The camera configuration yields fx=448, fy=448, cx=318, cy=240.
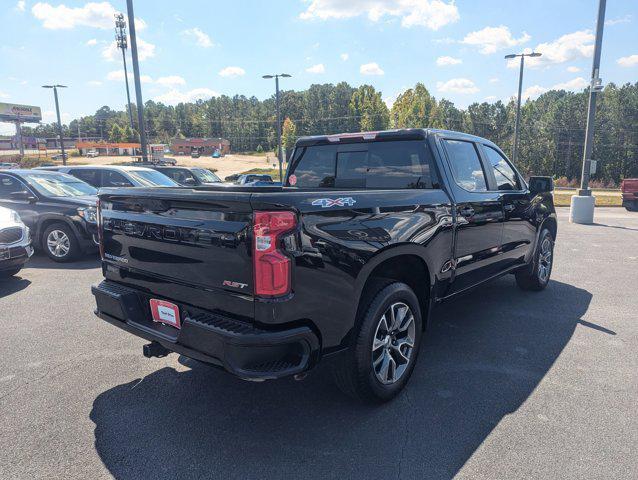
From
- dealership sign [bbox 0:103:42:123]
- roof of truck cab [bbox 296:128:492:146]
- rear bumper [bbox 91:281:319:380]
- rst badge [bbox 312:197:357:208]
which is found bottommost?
rear bumper [bbox 91:281:319:380]

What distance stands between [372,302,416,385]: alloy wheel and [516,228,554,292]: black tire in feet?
9.59

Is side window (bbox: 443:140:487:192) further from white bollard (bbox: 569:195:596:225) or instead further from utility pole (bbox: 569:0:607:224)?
white bollard (bbox: 569:195:596:225)

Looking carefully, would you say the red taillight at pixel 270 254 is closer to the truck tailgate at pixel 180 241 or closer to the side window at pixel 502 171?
the truck tailgate at pixel 180 241

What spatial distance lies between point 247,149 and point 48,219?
418ft

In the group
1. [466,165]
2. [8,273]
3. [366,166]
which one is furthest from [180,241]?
[8,273]

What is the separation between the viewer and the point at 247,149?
132 metres

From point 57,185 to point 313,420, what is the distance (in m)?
7.81

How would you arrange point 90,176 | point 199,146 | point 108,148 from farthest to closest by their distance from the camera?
point 199,146 < point 108,148 < point 90,176

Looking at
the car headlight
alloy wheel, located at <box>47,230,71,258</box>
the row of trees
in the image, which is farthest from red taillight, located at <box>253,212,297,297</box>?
the row of trees

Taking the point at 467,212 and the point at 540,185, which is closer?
the point at 467,212

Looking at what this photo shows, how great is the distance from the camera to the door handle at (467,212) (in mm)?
3898

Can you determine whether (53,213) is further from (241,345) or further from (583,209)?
(583,209)

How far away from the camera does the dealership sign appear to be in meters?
76.4

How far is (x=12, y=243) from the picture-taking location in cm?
620
